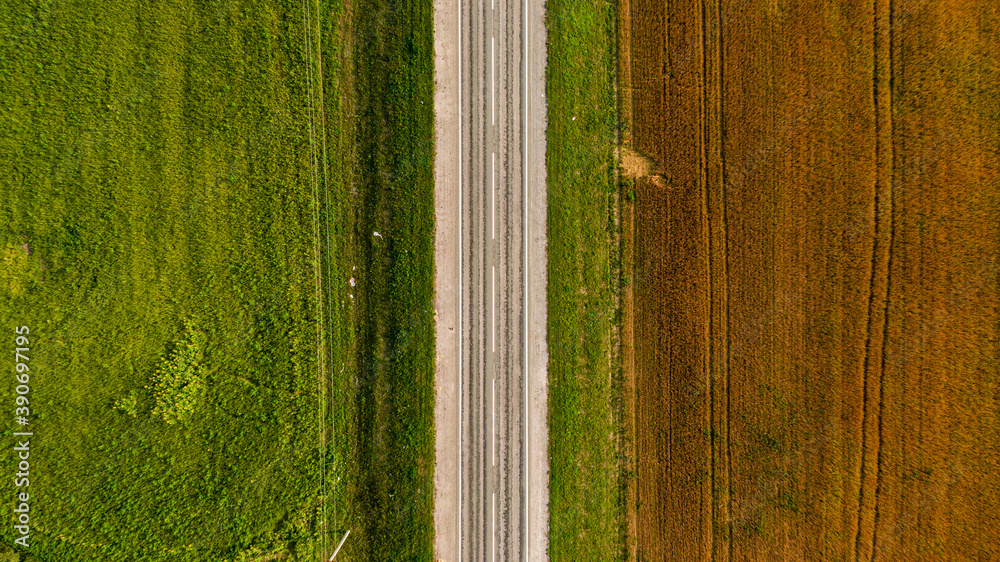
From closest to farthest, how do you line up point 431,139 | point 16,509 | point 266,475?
point 16,509, point 266,475, point 431,139

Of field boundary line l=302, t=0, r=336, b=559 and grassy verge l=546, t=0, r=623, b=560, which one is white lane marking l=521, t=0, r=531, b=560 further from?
field boundary line l=302, t=0, r=336, b=559

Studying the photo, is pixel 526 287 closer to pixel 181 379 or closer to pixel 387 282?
pixel 387 282

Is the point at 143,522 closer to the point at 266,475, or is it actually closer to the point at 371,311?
the point at 266,475

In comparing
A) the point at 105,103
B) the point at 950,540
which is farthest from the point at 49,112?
the point at 950,540

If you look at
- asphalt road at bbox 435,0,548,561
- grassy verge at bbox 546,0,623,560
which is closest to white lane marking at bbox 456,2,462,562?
asphalt road at bbox 435,0,548,561

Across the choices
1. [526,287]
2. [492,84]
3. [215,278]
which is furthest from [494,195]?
[215,278]

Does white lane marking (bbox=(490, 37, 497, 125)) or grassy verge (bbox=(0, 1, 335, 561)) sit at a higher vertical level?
white lane marking (bbox=(490, 37, 497, 125))
